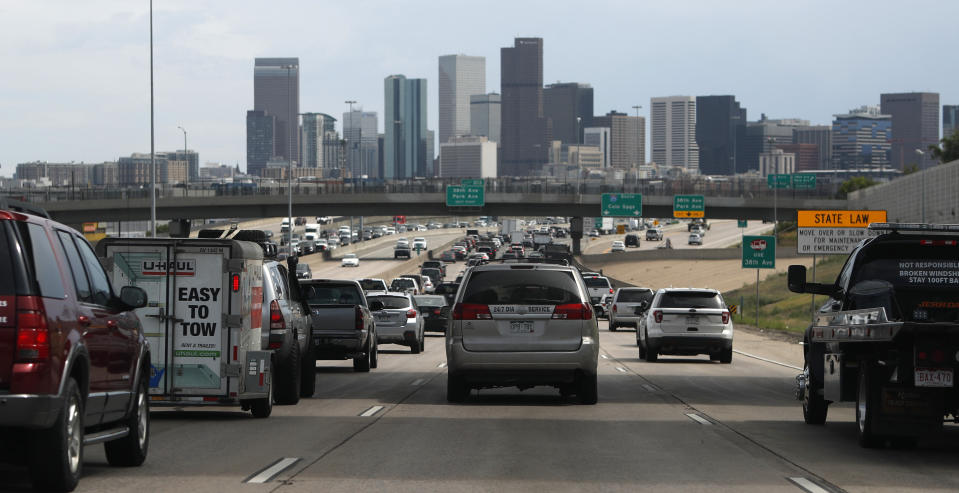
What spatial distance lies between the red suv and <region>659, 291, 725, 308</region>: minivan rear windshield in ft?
66.9

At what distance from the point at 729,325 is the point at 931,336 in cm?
1813

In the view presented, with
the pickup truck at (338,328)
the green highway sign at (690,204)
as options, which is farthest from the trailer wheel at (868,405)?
the green highway sign at (690,204)

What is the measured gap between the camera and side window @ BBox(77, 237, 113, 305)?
36.4ft

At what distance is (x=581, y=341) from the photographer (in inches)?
735

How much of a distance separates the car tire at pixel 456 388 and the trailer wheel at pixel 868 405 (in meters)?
6.55

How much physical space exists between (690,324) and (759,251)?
30.5 metres

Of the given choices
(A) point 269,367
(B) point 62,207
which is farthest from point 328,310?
(B) point 62,207

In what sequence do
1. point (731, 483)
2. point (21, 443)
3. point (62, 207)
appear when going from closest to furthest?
1. point (21, 443)
2. point (731, 483)
3. point (62, 207)

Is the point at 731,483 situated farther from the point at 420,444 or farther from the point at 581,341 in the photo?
the point at 581,341

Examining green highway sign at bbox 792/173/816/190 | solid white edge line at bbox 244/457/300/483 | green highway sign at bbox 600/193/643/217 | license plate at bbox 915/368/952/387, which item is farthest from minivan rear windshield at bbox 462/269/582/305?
green highway sign at bbox 792/173/816/190

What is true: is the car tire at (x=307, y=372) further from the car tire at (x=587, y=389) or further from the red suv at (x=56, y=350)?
the red suv at (x=56, y=350)

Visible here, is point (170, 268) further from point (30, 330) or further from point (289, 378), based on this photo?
point (30, 330)

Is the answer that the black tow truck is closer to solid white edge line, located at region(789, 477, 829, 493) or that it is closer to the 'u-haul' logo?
solid white edge line, located at region(789, 477, 829, 493)

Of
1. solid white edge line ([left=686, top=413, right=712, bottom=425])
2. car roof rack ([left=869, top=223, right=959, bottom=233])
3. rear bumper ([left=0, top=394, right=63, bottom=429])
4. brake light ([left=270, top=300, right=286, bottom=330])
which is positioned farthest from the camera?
brake light ([left=270, top=300, right=286, bottom=330])
